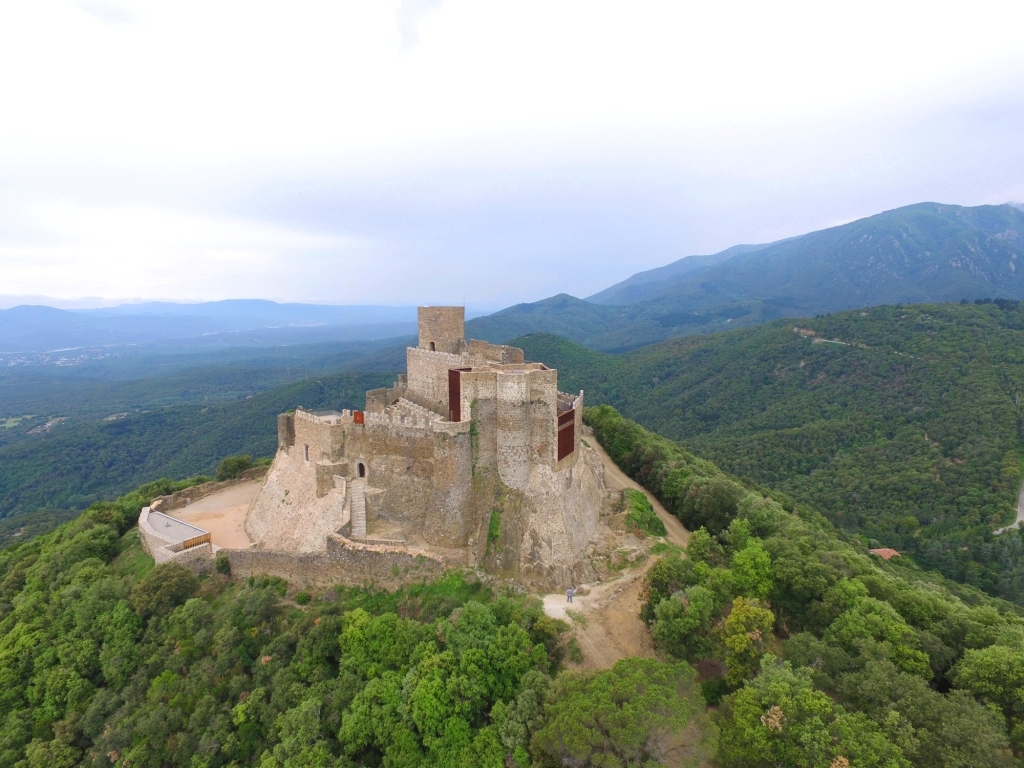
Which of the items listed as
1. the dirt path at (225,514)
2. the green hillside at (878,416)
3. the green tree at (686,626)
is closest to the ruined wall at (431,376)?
the dirt path at (225,514)

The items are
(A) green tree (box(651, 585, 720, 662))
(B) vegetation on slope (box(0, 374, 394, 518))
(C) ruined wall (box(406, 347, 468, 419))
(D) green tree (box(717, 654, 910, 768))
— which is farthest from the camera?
(B) vegetation on slope (box(0, 374, 394, 518))

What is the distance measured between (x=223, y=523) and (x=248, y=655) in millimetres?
12077

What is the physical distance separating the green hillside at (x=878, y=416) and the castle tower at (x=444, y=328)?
41.3m

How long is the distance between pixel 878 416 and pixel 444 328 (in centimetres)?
6290

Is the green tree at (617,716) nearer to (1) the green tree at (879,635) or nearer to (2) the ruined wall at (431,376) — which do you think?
(1) the green tree at (879,635)

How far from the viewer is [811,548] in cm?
2603

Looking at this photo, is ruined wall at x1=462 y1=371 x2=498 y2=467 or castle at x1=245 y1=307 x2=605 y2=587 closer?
castle at x1=245 y1=307 x2=605 y2=587

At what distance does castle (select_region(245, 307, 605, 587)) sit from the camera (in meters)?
25.3

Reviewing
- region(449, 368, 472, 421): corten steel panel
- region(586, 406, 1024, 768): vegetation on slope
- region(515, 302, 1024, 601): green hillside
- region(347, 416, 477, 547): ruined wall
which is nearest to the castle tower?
region(449, 368, 472, 421): corten steel panel

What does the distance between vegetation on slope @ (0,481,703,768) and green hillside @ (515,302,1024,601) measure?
41.1 m

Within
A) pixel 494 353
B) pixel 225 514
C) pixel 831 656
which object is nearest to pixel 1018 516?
pixel 831 656

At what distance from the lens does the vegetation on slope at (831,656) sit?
48.1 feet

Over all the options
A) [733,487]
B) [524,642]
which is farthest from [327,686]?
[733,487]

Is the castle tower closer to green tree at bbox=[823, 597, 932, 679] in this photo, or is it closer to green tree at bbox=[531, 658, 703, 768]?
green tree at bbox=[531, 658, 703, 768]
